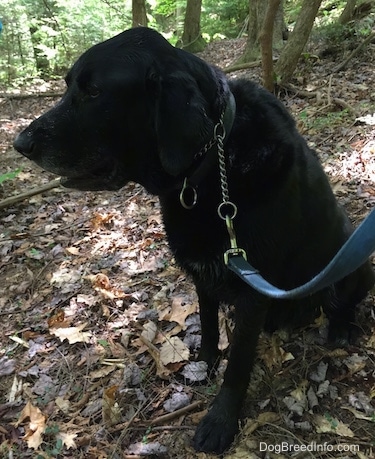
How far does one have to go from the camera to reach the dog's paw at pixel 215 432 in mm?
2223

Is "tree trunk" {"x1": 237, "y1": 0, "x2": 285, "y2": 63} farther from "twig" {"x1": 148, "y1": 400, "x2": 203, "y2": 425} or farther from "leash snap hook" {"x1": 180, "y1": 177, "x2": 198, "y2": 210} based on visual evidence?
"twig" {"x1": 148, "y1": 400, "x2": 203, "y2": 425}

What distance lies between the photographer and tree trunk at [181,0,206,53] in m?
13.2

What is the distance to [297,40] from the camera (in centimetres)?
600

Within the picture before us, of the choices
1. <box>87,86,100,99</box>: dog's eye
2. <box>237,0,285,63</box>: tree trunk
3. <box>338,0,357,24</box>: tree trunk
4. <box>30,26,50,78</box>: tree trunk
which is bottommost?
<box>30,26,50,78</box>: tree trunk

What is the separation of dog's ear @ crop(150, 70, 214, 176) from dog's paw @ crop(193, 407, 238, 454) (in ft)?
4.45

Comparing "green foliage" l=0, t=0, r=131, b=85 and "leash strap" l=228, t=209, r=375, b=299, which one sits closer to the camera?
"leash strap" l=228, t=209, r=375, b=299

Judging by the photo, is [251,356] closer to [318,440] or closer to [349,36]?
[318,440]

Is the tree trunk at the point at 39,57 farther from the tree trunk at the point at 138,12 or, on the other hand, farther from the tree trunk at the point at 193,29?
the tree trunk at the point at 193,29

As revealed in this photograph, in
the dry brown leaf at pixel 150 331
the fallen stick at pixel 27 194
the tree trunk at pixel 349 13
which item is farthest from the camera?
the tree trunk at pixel 349 13

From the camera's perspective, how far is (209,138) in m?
1.86

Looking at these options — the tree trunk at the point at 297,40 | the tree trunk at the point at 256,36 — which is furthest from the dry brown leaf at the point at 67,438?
the tree trunk at the point at 256,36

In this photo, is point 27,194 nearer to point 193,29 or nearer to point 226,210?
point 226,210

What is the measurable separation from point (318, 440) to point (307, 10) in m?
5.56

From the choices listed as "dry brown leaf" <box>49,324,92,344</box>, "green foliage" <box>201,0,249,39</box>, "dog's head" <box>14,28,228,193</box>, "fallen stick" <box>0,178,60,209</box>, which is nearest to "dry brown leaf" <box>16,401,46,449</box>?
"dry brown leaf" <box>49,324,92,344</box>
